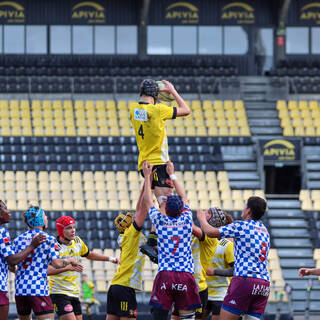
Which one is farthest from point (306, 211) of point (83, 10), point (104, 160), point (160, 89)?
point (160, 89)

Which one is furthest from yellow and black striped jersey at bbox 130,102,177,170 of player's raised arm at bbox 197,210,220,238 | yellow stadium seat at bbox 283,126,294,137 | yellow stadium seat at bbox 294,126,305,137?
yellow stadium seat at bbox 294,126,305,137

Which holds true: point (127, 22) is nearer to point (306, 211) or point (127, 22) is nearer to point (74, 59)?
point (74, 59)

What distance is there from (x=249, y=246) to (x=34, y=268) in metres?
2.62

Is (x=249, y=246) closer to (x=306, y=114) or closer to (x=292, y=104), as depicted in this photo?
(x=306, y=114)

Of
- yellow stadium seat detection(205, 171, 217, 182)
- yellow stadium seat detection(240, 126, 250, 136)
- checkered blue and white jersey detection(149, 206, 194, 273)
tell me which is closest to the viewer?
checkered blue and white jersey detection(149, 206, 194, 273)

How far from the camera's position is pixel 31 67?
1257 inches

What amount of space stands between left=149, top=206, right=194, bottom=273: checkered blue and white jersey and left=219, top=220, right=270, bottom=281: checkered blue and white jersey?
1.46ft

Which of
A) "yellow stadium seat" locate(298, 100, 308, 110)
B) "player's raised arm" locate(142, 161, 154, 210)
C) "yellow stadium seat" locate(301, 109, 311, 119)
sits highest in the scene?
"yellow stadium seat" locate(298, 100, 308, 110)

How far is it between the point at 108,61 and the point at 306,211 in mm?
10248

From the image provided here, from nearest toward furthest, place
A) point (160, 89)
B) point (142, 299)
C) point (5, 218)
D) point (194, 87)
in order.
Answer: point (5, 218)
point (160, 89)
point (142, 299)
point (194, 87)

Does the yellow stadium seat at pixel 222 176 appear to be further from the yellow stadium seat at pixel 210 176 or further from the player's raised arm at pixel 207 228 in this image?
the player's raised arm at pixel 207 228

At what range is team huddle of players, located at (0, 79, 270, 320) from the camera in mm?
9922

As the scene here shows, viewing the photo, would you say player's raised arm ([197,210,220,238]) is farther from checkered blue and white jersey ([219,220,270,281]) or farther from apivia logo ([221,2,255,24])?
apivia logo ([221,2,255,24])

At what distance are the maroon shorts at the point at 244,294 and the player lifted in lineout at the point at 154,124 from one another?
1831 mm
